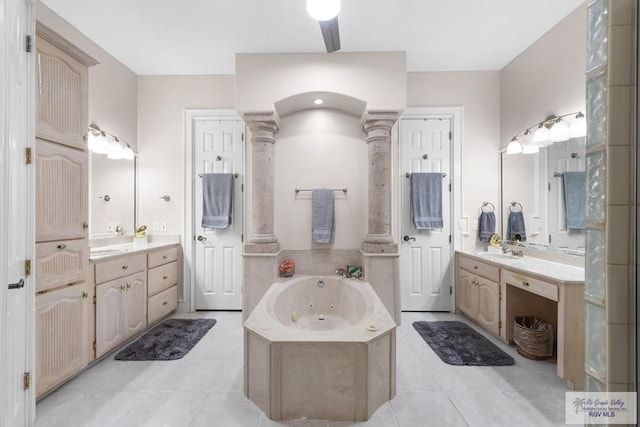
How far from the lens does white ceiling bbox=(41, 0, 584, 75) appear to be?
2314 millimetres

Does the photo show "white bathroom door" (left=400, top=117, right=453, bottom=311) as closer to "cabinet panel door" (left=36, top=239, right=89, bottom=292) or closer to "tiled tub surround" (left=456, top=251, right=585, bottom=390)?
"tiled tub surround" (left=456, top=251, right=585, bottom=390)

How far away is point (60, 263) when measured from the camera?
1850mm

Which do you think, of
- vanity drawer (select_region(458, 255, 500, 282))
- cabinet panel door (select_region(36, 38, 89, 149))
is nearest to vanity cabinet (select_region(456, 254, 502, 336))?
vanity drawer (select_region(458, 255, 500, 282))

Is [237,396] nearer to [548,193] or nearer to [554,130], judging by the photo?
[548,193]

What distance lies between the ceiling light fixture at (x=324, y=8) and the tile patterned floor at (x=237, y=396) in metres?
2.27

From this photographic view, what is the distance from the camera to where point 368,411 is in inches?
63.6

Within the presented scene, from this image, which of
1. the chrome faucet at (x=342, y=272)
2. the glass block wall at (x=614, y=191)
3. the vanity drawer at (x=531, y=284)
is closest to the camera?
the glass block wall at (x=614, y=191)

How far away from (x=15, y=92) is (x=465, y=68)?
3.93 metres

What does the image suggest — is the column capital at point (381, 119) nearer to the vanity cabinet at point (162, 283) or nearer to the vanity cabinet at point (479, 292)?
the vanity cabinet at point (479, 292)

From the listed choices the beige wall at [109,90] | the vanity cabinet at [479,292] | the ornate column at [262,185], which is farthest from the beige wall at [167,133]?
the vanity cabinet at [479,292]

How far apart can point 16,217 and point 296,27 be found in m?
2.44

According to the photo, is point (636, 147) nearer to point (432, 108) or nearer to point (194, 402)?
point (194, 402)

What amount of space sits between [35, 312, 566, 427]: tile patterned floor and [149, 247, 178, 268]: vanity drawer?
90 centimetres

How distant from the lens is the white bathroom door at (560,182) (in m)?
2.38
